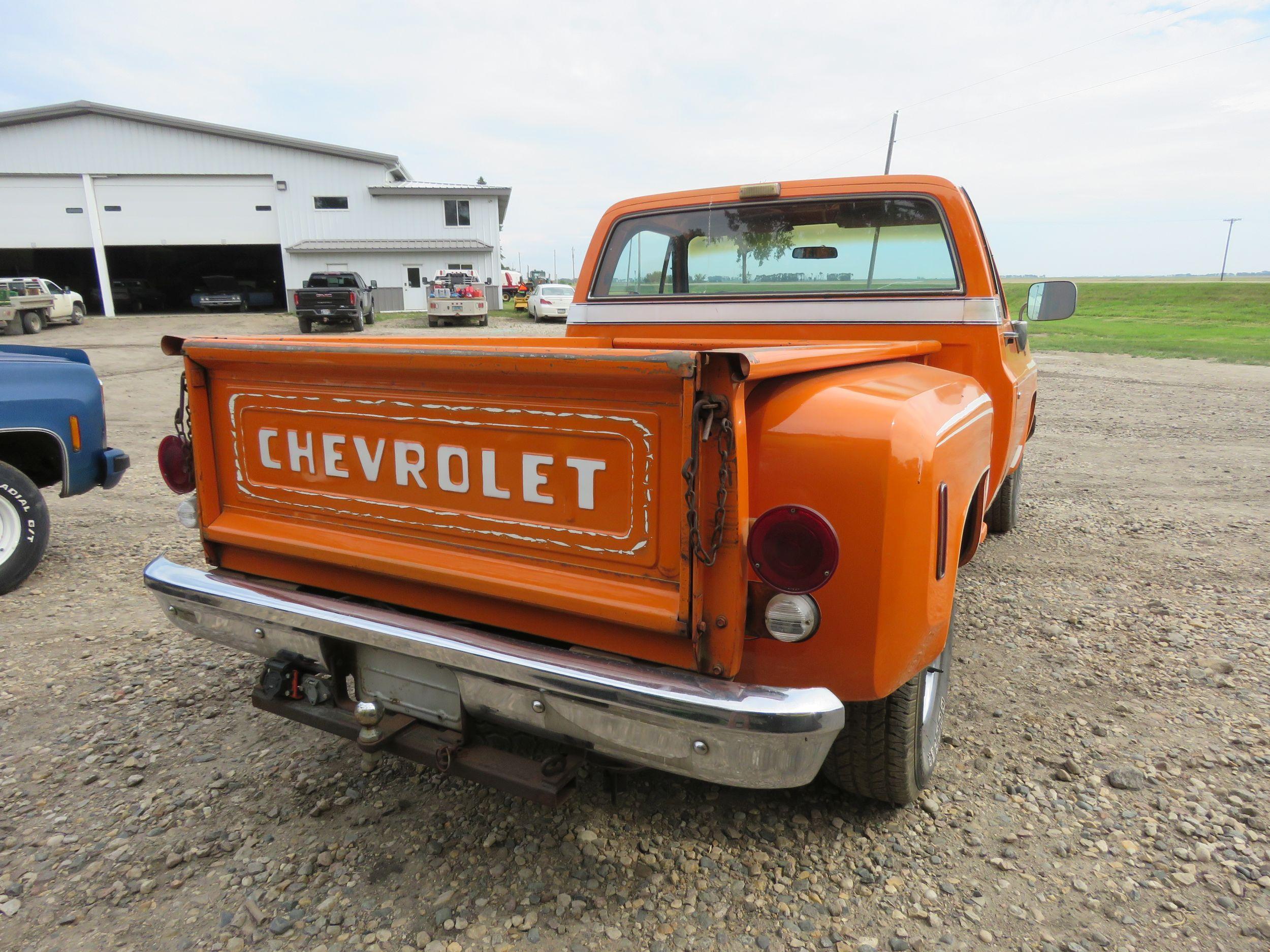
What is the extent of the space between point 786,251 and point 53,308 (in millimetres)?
25914

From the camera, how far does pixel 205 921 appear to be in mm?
2064

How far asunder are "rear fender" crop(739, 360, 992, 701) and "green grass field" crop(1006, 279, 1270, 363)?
11.9ft

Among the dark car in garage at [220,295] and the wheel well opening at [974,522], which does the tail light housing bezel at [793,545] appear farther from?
the dark car in garage at [220,295]

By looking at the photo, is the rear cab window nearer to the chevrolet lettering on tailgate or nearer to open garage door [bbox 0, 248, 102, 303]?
the chevrolet lettering on tailgate

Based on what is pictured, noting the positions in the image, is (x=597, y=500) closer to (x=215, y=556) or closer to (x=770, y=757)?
(x=770, y=757)

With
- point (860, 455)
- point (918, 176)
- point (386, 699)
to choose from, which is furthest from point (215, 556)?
point (918, 176)

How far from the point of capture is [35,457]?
4.60m

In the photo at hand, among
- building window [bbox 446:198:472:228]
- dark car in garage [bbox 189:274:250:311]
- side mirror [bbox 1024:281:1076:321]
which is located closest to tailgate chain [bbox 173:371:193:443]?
side mirror [bbox 1024:281:1076:321]

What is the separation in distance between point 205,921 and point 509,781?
909mm

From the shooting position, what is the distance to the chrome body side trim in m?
3.38

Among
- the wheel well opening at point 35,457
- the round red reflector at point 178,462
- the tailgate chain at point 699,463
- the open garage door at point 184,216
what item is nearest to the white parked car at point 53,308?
the open garage door at point 184,216

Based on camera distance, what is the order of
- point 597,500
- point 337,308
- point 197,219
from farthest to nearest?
point 197,219, point 337,308, point 597,500

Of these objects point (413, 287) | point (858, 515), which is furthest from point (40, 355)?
point (413, 287)

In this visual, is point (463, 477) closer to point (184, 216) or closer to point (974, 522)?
point (974, 522)
